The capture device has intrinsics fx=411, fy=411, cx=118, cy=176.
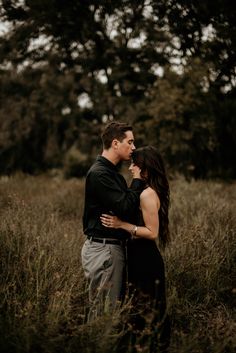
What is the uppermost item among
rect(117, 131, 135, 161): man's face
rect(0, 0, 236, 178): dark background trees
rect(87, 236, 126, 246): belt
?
rect(0, 0, 236, 178): dark background trees

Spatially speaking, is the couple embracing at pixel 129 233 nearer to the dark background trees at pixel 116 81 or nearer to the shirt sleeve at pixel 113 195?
the shirt sleeve at pixel 113 195

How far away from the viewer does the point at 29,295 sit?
12.2 ft

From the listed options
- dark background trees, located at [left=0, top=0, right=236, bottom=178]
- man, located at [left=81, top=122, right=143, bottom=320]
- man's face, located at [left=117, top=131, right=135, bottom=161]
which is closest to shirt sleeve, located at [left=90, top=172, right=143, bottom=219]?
man, located at [left=81, top=122, right=143, bottom=320]

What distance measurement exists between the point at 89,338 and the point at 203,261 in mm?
2406

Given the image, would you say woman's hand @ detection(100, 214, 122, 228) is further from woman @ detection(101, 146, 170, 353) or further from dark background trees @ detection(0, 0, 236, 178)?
dark background trees @ detection(0, 0, 236, 178)

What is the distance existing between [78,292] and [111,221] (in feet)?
3.55

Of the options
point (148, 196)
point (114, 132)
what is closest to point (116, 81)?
point (114, 132)

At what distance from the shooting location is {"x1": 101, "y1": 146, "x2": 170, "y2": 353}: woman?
142 inches

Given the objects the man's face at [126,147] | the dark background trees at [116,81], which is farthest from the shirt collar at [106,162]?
the dark background trees at [116,81]

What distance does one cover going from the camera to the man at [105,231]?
3590 millimetres

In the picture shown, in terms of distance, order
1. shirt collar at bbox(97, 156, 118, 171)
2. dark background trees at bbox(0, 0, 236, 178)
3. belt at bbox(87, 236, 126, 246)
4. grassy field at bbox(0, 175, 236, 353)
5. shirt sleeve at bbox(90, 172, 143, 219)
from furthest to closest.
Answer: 1. dark background trees at bbox(0, 0, 236, 178)
2. shirt collar at bbox(97, 156, 118, 171)
3. belt at bbox(87, 236, 126, 246)
4. shirt sleeve at bbox(90, 172, 143, 219)
5. grassy field at bbox(0, 175, 236, 353)

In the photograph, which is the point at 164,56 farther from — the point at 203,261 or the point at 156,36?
the point at 203,261

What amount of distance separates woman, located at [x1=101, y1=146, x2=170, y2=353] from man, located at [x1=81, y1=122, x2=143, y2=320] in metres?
0.09

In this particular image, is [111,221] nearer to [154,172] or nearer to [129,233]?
[129,233]
